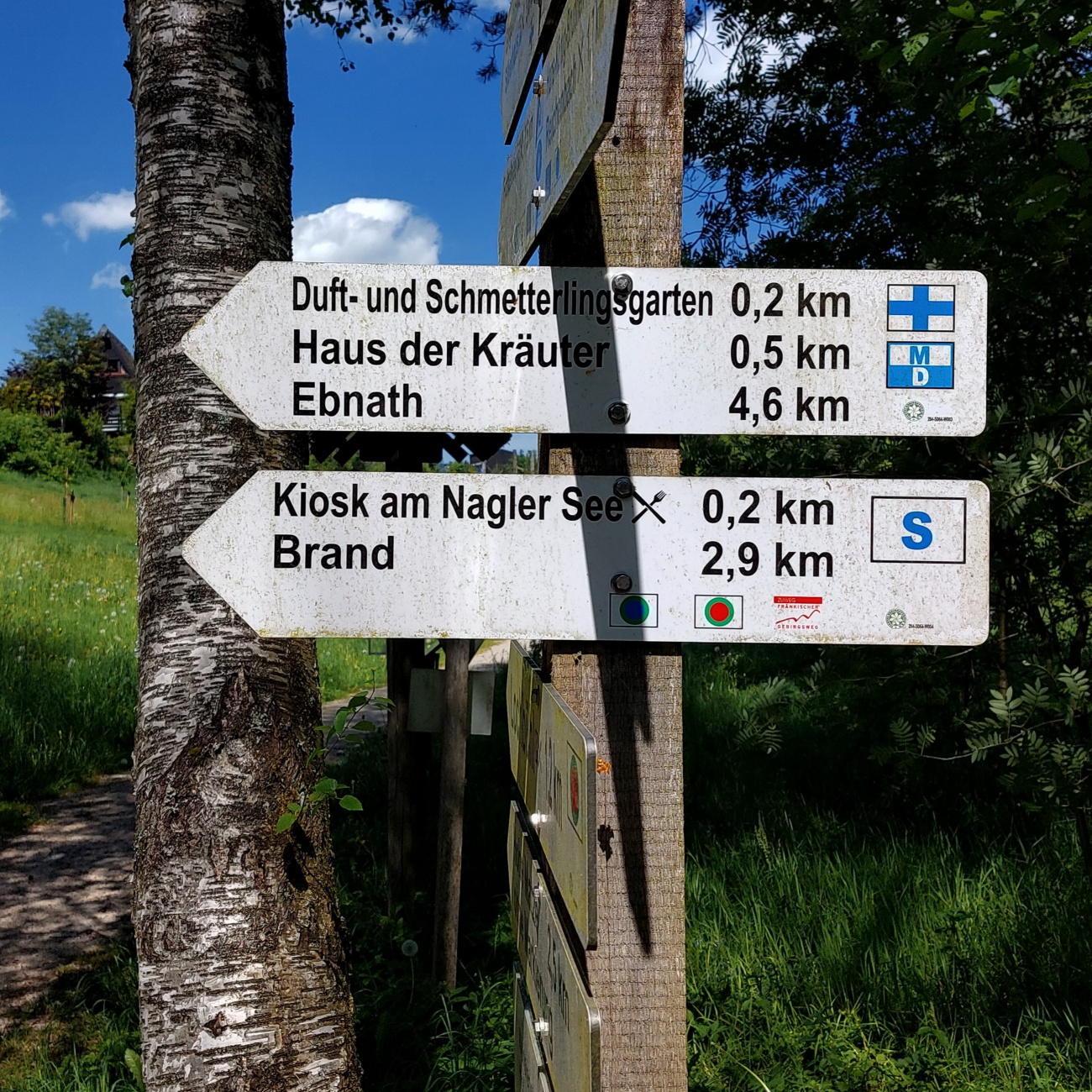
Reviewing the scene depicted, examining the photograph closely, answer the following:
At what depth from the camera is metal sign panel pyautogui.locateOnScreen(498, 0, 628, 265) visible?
109cm

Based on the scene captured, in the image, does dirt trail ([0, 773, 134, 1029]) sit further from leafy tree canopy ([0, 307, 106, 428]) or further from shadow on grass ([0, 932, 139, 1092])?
leafy tree canopy ([0, 307, 106, 428])

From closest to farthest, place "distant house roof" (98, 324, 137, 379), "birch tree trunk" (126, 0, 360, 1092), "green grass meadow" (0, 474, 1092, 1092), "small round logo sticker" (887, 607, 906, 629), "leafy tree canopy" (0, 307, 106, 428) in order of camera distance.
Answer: "small round logo sticker" (887, 607, 906, 629)
"birch tree trunk" (126, 0, 360, 1092)
"green grass meadow" (0, 474, 1092, 1092)
"leafy tree canopy" (0, 307, 106, 428)
"distant house roof" (98, 324, 137, 379)

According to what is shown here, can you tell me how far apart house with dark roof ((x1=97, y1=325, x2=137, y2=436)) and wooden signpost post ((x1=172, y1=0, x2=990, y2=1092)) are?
56.0 m

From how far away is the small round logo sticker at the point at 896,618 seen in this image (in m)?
1.53

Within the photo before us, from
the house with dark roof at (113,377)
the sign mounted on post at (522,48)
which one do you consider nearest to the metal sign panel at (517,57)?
the sign mounted on post at (522,48)

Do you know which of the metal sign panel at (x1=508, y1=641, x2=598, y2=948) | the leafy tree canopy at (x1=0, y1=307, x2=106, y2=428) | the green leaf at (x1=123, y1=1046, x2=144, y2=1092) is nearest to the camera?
the metal sign panel at (x1=508, y1=641, x2=598, y2=948)

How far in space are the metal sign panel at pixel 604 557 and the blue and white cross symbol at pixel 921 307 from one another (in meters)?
0.26

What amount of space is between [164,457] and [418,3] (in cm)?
632

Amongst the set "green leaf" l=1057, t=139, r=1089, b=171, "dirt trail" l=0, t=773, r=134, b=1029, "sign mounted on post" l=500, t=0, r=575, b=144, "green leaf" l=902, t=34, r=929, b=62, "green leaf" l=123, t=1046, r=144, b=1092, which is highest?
"green leaf" l=902, t=34, r=929, b=62

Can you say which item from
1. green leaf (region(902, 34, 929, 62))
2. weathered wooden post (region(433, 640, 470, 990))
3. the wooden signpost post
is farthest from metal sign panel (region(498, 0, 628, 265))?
weathered wooden post (region(433, 640, 470, 990))

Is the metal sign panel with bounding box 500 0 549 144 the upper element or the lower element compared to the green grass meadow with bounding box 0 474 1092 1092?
upper

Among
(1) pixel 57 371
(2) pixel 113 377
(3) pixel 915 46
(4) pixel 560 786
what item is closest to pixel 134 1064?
(4) pixel 560 786

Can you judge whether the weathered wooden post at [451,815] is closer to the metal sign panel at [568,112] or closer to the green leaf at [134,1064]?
the green leaf at [134,1064]

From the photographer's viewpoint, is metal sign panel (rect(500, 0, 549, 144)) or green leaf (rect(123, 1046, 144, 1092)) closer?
metal sign panel (rect(500, 0, 549, 144))
